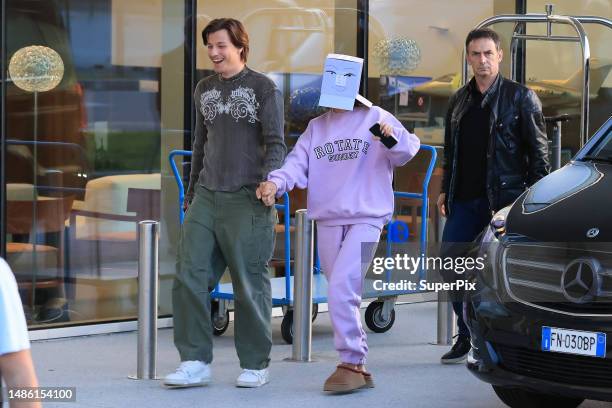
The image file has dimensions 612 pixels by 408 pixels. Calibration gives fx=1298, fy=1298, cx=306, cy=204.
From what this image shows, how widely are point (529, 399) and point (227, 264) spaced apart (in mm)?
1724

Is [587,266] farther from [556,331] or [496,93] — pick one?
[496,93]

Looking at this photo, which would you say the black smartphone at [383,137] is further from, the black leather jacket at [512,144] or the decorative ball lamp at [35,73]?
the decorative ball lamp at [35,73]

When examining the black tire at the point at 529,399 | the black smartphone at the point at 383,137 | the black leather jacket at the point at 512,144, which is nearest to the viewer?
the black tire at the point at 529,399

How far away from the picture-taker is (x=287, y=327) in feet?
27.1

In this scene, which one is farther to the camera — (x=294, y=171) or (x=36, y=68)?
(x=36, y=68)

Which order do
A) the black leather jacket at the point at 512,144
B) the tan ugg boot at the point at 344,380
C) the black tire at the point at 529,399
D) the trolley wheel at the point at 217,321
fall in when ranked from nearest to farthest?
1. the black tire at the point at 529,399
2. the tan ugg boot at the point at 344,380
3. the black leather jacket at the point at 512,144
4. the trolley wheel at the point at 217,321

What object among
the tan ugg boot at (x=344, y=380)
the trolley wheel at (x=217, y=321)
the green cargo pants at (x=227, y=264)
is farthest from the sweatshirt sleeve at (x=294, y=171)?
the trolley wheel at (x=217, y=321)

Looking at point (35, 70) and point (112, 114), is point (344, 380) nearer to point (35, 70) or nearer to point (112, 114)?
point (112, 114)

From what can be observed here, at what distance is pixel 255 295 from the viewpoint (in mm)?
6777

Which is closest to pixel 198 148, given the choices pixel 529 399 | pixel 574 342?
pixel 529 399

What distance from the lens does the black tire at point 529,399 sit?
615cm

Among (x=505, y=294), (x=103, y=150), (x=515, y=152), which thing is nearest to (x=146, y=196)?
(x=103, y=150)

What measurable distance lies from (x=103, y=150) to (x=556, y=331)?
396 centimetres

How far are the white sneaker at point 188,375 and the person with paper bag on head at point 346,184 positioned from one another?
2.14 ft
